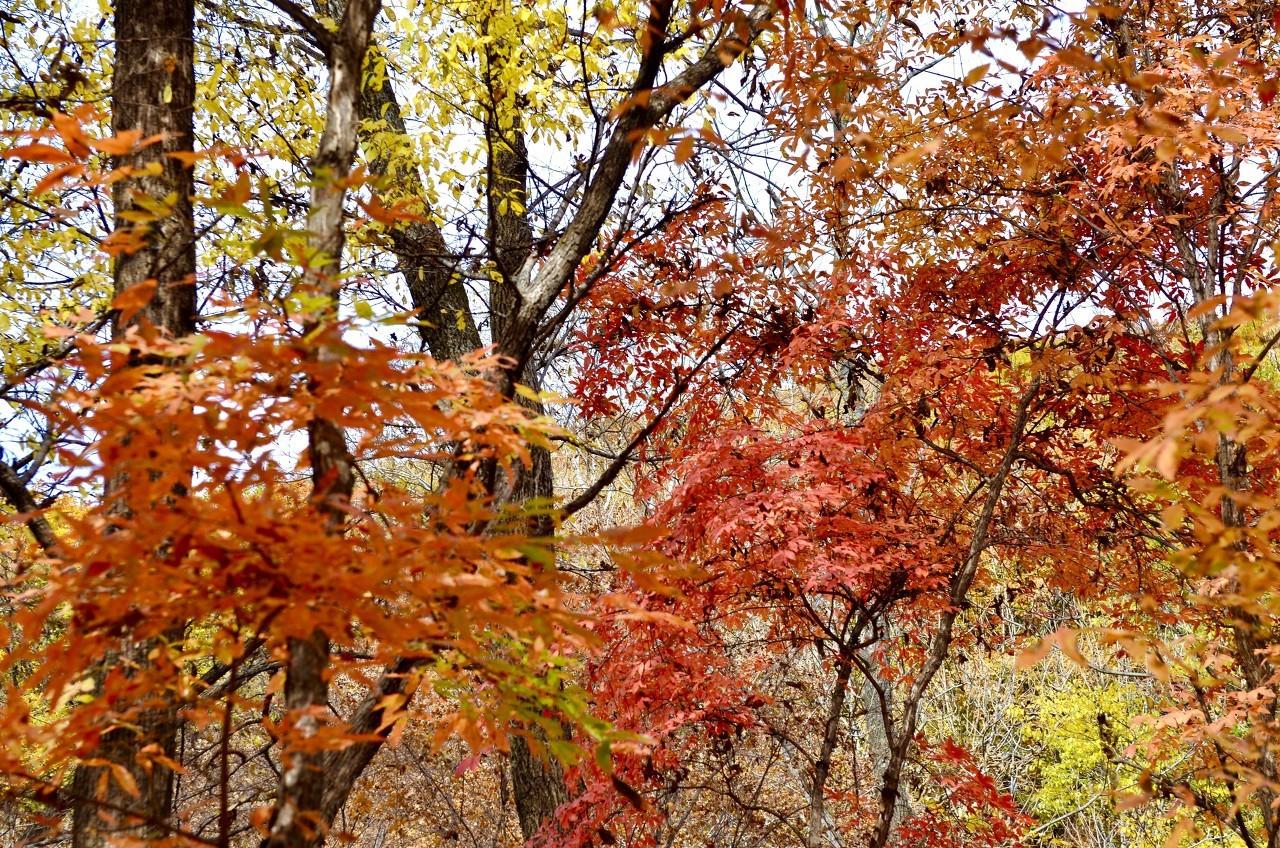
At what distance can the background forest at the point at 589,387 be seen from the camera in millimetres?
1481

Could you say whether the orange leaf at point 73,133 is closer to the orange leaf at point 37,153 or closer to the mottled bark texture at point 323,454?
the orange leaf at point 37,153

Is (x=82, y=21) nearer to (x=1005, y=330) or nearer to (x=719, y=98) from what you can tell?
(x=719, y=98)

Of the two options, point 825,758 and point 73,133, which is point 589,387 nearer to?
point 825,758

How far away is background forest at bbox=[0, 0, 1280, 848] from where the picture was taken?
148 cm

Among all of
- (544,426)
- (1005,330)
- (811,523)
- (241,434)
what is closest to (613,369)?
(811,523)

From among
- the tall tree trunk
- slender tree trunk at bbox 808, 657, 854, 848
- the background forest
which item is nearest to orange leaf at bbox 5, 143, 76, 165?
the background forest

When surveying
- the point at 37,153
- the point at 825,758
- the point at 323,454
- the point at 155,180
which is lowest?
the point at 825,758

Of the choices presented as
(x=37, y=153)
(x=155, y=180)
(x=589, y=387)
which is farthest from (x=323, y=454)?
(x=589, y=387)

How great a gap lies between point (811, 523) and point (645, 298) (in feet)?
5.41

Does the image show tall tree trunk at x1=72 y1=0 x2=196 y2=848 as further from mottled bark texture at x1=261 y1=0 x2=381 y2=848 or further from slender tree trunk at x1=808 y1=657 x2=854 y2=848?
slender tree trunk at x1=808 y1=657 x2=854 y2=848

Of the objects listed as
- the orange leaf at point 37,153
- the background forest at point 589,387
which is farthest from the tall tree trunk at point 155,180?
the orange leaf at point 37,153

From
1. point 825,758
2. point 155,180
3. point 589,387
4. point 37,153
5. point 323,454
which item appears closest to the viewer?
point 37,153

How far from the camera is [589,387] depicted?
16.0 ft

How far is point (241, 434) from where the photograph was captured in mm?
1439
